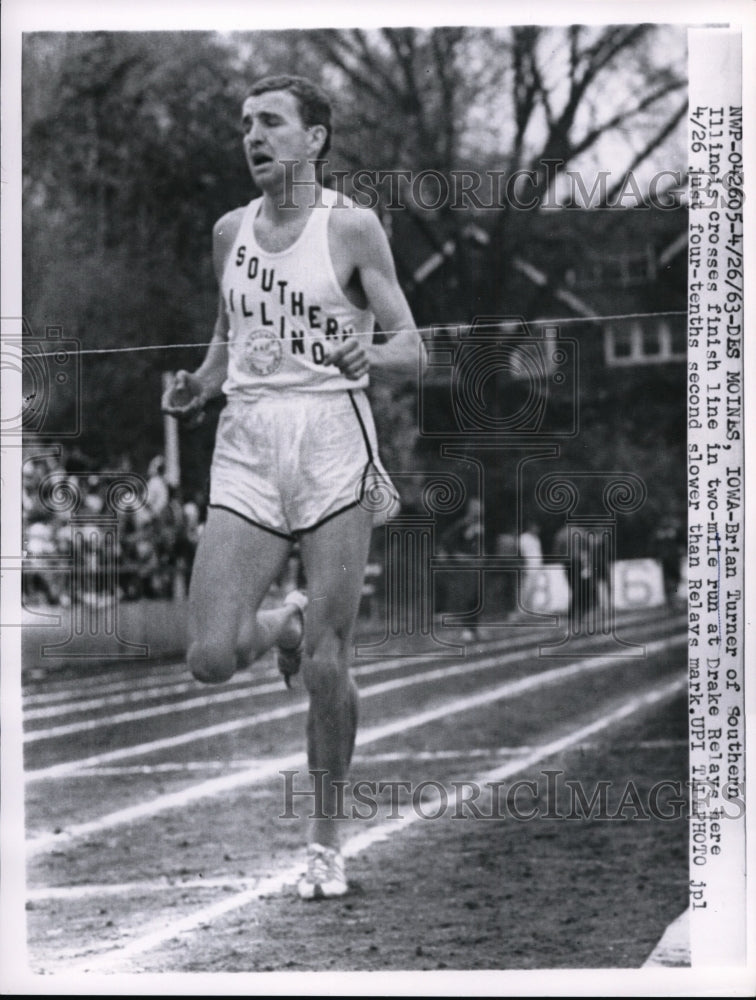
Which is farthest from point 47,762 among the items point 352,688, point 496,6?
point 496,6

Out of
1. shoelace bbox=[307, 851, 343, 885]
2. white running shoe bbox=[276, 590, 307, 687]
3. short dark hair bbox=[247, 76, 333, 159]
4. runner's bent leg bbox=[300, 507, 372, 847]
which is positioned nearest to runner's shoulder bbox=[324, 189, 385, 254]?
short dark hair bbox=[247, 76, 333, 159]

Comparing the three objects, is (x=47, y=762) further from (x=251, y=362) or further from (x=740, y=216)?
(x=740, y=216)

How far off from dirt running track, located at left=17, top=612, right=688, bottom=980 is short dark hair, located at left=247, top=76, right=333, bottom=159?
1.70 m

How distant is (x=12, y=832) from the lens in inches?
439

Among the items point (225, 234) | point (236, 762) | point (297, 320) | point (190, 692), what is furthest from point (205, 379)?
point (236, 762)

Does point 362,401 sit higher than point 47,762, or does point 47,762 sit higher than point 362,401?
point 362,401

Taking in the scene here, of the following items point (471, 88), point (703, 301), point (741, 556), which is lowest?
point (741, 556)

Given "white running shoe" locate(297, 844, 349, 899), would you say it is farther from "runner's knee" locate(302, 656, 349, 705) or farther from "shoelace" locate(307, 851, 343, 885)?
"runner's knee" locate(302, 656, 349, 705)

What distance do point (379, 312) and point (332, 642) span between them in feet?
3.42

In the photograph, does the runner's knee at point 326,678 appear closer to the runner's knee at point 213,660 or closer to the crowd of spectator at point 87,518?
the runner's knee at point 213,660

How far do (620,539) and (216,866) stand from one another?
1636 millimetres

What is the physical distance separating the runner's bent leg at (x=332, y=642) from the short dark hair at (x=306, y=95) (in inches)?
47.6

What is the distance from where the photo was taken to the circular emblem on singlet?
1105cm

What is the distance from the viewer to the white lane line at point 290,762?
1120cm
